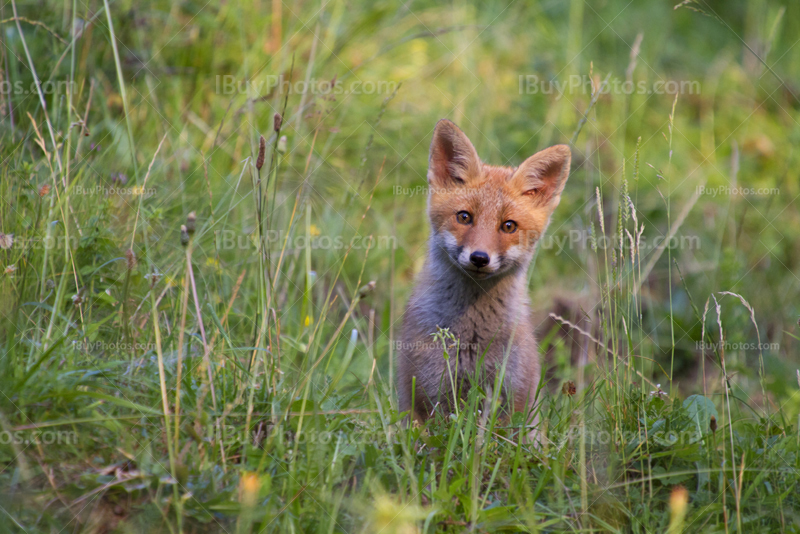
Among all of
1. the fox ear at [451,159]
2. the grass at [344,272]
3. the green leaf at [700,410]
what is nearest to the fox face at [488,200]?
the fox ear at [451,159]

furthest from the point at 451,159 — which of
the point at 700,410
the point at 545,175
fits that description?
the point at 700,410

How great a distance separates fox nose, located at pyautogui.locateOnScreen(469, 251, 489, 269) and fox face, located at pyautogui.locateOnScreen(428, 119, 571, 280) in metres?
0.09

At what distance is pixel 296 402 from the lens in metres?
2.49

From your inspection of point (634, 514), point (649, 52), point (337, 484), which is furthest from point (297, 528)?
point (649, 52)

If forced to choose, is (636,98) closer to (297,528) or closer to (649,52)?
(649,52)

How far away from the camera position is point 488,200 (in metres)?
3.76

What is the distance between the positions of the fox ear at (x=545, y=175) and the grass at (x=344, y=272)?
0.27 metres

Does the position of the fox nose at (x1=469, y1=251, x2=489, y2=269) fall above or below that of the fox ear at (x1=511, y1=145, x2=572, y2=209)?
below

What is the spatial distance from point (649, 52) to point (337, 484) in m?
7.18

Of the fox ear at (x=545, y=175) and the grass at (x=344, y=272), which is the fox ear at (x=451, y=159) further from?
the grass at (x=344, y=272)

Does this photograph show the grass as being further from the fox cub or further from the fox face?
the fox face

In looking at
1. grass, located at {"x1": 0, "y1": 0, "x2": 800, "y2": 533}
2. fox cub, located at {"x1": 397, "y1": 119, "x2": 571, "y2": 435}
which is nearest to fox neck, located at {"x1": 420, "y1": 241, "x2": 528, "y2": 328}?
fox cub, located at {"x1": 397, "y1": 119, "x2": 571, "y2": 435}

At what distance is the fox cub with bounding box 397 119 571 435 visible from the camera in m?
3.39

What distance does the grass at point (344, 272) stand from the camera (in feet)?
7.20
